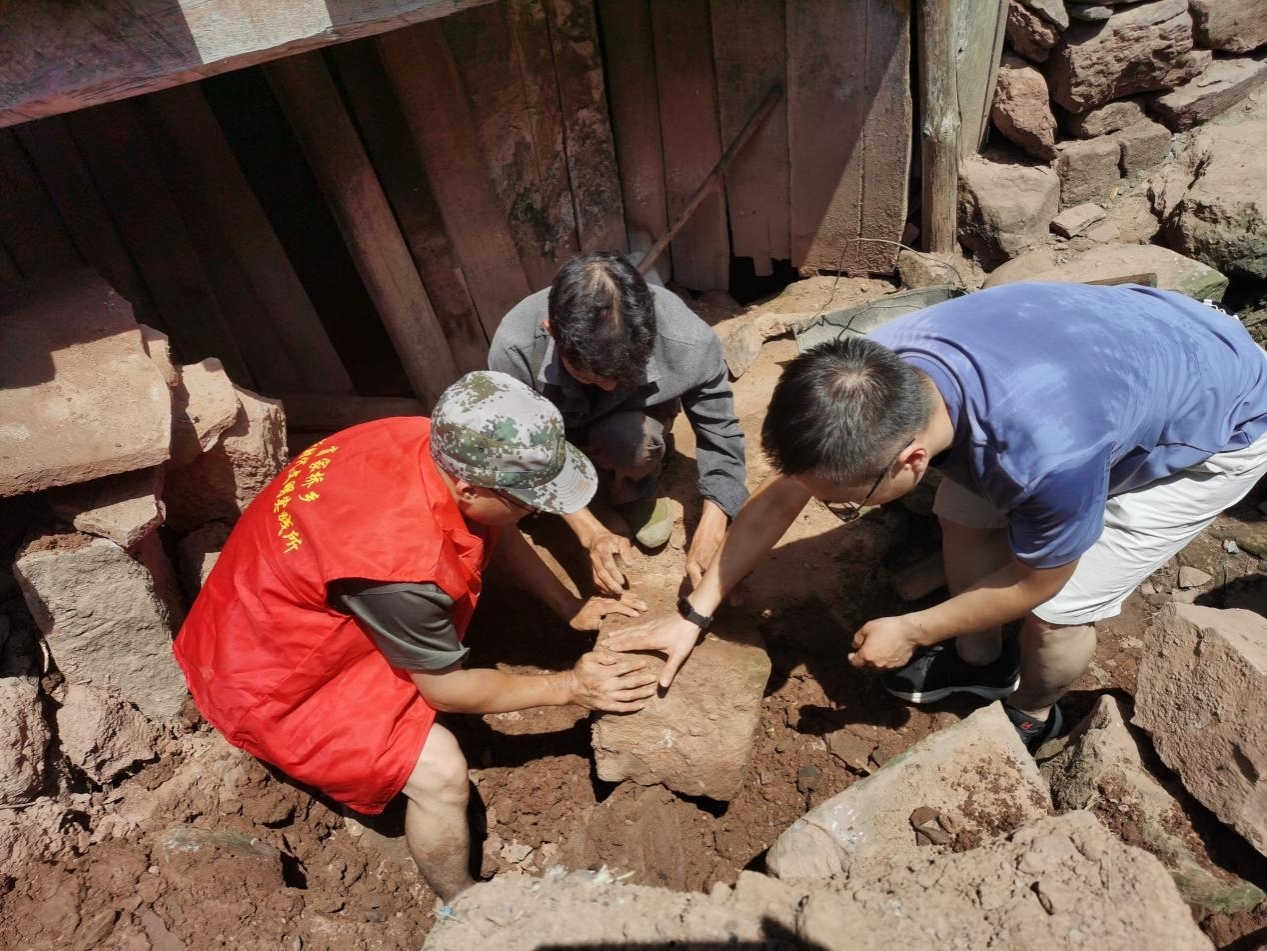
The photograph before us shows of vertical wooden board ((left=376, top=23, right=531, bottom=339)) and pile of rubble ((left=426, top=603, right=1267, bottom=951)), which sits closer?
pile of rubble ((left=426, top=603, right=1267, bottom=951))

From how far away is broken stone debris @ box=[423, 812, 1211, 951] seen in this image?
2094mm

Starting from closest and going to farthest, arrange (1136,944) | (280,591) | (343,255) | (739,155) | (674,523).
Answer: (1136,944) < (280,591) < (674,523) < (739,155) < (343,255)

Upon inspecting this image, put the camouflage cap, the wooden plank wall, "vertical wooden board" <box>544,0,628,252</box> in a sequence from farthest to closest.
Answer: "vertical wooden board" <box>544,0,628,252</box> < the wooden plank wall < the camouflage cap

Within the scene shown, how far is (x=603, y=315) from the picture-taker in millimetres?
2707

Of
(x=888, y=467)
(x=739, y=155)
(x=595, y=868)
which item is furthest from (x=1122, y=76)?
(x=595, y=868)

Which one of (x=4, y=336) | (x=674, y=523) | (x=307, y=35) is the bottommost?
(x=674, y=523)

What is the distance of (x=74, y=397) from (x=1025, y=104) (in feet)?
15.7

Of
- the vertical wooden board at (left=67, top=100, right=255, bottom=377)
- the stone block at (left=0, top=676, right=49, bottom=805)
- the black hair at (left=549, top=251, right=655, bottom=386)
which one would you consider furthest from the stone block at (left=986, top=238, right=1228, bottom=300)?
the stone block at (left=0, top=676, right=49, bottom=805)

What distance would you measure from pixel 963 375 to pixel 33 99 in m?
2.42

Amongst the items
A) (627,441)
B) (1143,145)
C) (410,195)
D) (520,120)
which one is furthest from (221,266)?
(1143,145)

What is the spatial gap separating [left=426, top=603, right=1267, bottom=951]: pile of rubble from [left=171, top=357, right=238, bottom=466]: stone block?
1698mm

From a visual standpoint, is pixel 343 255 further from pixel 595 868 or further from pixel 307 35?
pixel 595 868

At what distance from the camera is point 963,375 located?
228 cm

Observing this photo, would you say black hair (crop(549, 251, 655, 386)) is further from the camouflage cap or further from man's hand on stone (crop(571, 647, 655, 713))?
man's hand on stone (crop(571, 647, 655, 713))
